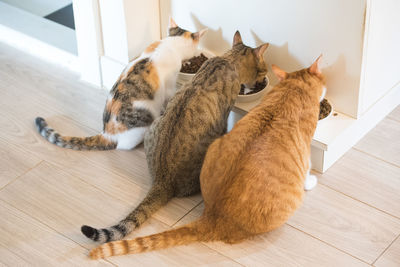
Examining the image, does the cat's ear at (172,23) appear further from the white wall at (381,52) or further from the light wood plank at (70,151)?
the white wall at (381,52)

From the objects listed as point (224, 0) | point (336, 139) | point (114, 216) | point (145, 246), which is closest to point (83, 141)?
point (114, 216)

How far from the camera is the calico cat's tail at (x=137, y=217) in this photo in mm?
1922

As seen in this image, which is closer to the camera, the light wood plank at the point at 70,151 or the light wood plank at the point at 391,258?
the light wood plank at the point at 391,258

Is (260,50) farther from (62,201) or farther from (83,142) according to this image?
(62,201)

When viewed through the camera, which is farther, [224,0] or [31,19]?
[31,19]

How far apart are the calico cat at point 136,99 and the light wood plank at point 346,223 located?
0.71 meters

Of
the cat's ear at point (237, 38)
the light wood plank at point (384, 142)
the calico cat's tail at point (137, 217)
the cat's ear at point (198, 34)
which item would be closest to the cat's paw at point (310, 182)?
the light wood plank at point (384, 142)

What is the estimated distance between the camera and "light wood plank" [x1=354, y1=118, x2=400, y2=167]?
92.3 inches

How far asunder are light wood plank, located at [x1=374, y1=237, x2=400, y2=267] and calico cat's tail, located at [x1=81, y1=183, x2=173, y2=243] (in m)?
0.76

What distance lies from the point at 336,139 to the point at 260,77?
40 cm

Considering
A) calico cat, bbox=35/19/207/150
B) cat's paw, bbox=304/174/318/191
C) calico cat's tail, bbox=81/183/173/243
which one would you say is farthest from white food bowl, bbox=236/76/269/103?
calico cat's tail, bbox=81/183/173/243

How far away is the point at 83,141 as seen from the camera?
238cm

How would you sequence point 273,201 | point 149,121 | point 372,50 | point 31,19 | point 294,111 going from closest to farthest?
point 273,201, point 294,111, point 372,50, point 149,121, point 31,19

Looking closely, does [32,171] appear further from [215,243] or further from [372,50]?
[372,50]
